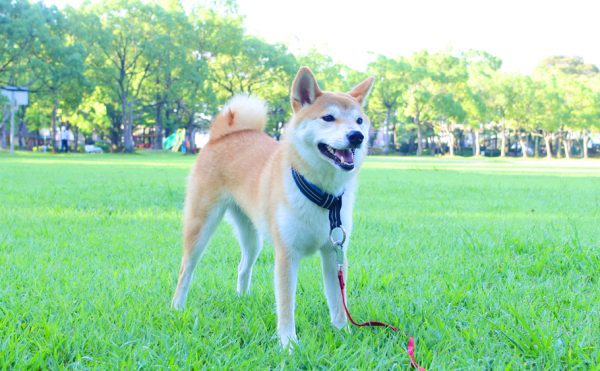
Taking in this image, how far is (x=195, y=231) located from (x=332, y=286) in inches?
43.3

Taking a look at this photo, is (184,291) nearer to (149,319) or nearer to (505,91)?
(149,319)

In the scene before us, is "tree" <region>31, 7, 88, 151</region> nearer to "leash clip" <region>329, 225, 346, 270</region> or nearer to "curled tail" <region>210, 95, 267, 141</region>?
"curled tail" <region>210, 95, 267, 141</region>

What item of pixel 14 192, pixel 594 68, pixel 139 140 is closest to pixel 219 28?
pixel 14 192

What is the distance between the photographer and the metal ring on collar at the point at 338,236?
2.85 meters

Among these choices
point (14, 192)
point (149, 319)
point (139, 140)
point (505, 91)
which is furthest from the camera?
point (139, 140)

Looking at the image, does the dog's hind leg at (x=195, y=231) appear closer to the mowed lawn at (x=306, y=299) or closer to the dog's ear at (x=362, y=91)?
the mowed lawn at (x=306, y=299)

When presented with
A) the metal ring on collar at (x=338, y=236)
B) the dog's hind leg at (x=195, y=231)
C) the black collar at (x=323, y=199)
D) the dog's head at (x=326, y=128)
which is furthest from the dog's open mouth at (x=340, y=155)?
the dog's hind leg at (x=195, y=231)

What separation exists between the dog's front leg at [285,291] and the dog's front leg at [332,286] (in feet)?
0.81

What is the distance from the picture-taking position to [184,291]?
338 cm

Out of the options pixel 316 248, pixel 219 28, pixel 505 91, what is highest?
pixel 219 28

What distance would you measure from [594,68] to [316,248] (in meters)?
92.7

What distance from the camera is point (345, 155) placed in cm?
282

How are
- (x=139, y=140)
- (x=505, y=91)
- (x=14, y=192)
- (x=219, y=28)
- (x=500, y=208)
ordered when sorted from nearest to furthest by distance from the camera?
(x=500, y=208)
(x=14, y=192)
(x=219, y=28)
(x=505, y=91)
(x=139, y=140)

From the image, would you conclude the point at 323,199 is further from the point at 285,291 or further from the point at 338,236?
the point at 285,291
